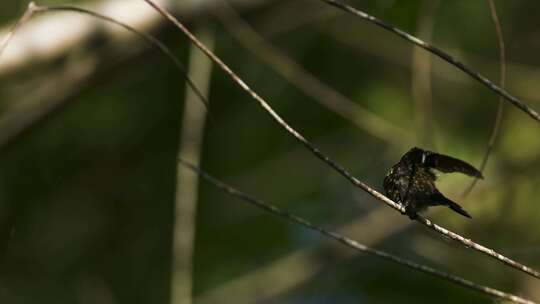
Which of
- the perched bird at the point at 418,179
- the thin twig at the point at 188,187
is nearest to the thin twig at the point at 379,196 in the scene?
the perched bird at the point at 418,179

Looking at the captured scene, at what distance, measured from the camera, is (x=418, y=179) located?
3.07 ft

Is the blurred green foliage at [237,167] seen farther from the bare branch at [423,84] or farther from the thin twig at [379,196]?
the thin twig at [379,196]

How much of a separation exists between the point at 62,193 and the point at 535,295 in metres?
1.38

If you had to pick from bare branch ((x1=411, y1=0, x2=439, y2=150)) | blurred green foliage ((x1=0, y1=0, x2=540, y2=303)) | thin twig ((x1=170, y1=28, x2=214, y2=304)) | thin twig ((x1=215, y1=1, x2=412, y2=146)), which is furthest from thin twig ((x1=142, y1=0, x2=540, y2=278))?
blurred green foliage ((x1=0, y1=0, x2=540, y2=303))

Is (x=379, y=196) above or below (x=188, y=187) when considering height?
above

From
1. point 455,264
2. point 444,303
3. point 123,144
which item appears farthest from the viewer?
point 123,144

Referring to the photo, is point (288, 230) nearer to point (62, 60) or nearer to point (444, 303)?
point (444, 303)

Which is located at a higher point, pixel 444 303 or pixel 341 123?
pixel 341 123

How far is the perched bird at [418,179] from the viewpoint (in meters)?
0.88

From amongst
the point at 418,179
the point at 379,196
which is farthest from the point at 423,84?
the point at 379,196

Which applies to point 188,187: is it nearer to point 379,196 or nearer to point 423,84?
point 423,84

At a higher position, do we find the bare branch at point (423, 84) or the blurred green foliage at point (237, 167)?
the bare branch at point (423, 84)

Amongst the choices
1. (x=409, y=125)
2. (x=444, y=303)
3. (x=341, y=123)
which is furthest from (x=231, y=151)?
(x=444, y=303)

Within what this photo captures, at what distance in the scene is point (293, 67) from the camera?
2480 mm
